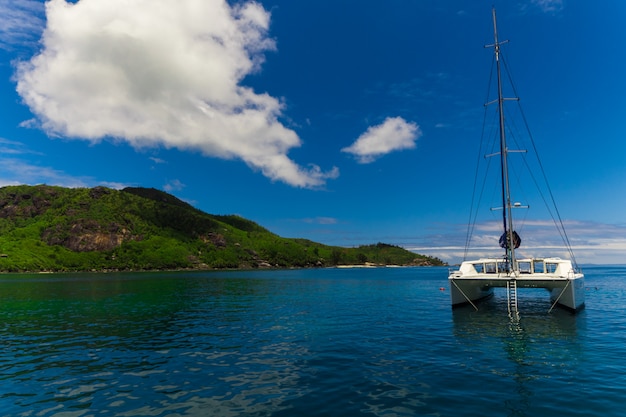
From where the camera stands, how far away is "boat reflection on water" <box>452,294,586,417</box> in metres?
12.3

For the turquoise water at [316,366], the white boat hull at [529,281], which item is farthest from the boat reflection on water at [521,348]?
the white boat hull at [529,281]

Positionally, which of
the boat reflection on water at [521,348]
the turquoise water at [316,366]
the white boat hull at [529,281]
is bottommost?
the turquoise water at [316,366]

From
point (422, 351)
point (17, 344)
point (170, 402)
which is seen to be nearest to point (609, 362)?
point (422, 351)

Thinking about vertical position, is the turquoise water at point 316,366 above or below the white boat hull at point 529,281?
below

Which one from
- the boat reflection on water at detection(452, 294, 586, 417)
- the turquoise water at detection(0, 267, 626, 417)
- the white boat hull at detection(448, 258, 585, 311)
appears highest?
the white boat hull at detection(448, 258, 585, 311)

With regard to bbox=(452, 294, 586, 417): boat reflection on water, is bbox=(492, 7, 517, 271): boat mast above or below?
above

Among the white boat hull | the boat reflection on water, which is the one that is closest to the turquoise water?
the boat reflection on water

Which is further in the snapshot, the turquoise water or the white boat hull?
the white boat hull

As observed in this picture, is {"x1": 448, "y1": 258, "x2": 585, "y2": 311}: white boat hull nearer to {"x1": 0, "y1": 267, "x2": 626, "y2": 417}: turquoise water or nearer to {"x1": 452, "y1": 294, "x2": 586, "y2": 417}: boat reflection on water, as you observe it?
{"x1": 452, "y1": 294, "x2": 586, "y2": 417}: boat reflection on water

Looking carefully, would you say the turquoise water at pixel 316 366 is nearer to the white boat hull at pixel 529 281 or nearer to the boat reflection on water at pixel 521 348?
the boat reflection on water at pixel 521 348

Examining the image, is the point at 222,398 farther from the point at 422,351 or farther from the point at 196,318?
the point at 196,318

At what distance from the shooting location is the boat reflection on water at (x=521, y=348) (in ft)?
40.4

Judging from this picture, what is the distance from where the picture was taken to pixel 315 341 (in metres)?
20.7

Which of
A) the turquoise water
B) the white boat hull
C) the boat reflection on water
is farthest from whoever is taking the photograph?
the white boat hull
